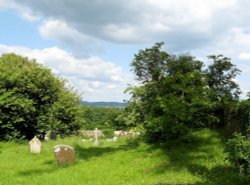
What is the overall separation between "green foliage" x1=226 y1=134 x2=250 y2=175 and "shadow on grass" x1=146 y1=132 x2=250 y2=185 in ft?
3.15

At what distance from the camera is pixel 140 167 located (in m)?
23.1

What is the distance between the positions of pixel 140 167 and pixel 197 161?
3.38 m

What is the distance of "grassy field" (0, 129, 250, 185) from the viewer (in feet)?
64.3

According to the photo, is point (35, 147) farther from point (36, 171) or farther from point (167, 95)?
point (167, 95)

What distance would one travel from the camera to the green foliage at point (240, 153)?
1587cm

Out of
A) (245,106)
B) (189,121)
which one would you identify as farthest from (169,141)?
(245,106)

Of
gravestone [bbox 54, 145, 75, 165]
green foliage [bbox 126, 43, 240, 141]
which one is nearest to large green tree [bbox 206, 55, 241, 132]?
green foliage [bbox 126, 43, 240, 141]

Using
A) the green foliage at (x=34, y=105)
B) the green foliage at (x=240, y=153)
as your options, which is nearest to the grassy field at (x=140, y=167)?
the green foliage at (x=240, y=153)

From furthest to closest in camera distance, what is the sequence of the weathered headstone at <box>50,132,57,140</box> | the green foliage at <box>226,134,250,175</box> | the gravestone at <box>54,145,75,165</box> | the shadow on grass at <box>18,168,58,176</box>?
the weathered headstone at <box>50,132,57,140</box> < the gravestone at <box>54,145,75,165</box> < the shadow on grass at <box>18,168,58,176</box> < the green foliage at <box>226,134,250,175</box>

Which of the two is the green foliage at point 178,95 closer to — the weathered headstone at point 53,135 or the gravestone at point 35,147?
the gravestone at point 35,147

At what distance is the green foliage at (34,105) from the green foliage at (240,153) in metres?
27.7

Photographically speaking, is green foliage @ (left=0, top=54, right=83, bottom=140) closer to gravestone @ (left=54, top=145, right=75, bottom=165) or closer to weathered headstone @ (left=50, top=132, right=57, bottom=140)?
weathered headstone @ (left=50, top=132, right=57, bottom=140)

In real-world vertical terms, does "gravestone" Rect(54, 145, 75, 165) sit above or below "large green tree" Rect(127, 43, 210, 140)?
below

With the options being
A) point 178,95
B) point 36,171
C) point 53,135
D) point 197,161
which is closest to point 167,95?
point 178,95
